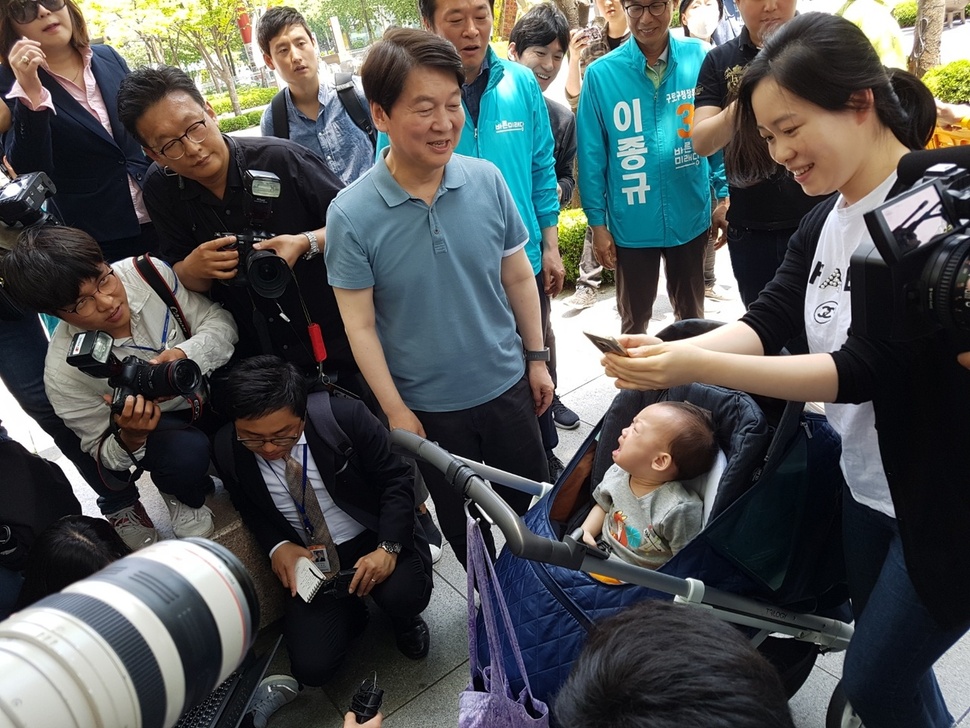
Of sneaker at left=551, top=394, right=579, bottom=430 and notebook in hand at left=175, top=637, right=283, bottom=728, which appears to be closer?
notebook in hand at left=175, top=637, right=283, bottom=728

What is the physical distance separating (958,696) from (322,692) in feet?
5.80

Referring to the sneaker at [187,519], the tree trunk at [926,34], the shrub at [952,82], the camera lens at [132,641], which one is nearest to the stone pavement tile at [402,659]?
the sneaker at [187,519]

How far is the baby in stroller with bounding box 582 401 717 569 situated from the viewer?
1.73 m

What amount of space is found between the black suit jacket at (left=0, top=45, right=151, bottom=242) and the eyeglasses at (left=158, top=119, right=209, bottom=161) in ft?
2.07

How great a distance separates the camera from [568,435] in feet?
11.0

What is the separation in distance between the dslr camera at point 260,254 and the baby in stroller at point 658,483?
1.08m

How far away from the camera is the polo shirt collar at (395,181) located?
185 centimetres

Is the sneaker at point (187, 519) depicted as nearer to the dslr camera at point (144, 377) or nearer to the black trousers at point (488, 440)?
the dslr camera at point (144, 377)

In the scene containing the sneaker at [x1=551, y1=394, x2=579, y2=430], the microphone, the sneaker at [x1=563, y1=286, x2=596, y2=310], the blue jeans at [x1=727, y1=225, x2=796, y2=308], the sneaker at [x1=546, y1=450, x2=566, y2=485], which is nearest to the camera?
the microphone

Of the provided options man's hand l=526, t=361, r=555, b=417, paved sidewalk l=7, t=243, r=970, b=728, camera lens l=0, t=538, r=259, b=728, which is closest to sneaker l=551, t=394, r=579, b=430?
paved sidewalk l=7, t=243, r=970, b=728

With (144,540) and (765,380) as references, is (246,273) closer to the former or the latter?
(144,540)

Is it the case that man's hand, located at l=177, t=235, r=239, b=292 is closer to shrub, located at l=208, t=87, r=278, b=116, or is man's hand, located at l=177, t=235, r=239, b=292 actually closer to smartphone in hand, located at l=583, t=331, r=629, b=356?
smartphone in hand, located at l=583, t=331, r=629, b=356

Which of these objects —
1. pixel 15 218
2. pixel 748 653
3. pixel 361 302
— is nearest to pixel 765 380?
pixel 748 653

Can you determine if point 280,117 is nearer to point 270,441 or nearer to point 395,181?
point 395,181
